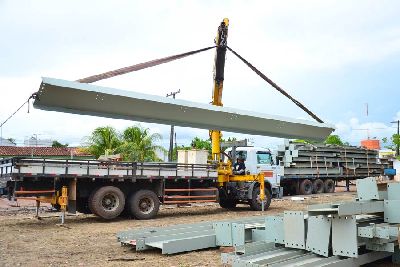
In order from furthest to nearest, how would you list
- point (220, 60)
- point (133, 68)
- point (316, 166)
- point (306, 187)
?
point (316, 166) → point (306, 187) → point (220, 60) → point (133, 68)

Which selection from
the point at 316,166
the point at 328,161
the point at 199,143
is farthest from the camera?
the point at 199,143

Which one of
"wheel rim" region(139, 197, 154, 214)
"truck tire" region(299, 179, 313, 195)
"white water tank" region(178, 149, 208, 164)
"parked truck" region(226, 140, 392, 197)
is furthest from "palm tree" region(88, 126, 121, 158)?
"wheel rim" region(139, 197, 154, 214)

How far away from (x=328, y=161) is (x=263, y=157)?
962cm

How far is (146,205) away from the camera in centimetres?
1280

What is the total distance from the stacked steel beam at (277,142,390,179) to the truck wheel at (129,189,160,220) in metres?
9.75

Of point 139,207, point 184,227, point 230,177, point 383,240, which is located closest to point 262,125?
point 184,227

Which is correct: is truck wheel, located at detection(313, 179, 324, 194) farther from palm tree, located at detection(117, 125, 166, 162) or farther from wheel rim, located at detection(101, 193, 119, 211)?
wheel rim, located at detection(101, 193, 119, 211)

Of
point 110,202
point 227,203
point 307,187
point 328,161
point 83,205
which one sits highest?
point 328,161

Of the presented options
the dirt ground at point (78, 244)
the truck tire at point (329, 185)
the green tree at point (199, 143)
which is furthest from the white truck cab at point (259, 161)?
the green tree at point (199, 143)

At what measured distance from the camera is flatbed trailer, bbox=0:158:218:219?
1076 centimetres

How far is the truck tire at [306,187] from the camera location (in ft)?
76.3

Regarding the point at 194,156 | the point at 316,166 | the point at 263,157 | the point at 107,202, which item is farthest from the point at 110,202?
the point at 316,166

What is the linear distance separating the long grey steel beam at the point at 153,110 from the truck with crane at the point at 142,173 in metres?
0.01

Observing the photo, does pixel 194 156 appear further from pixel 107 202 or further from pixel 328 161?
pixel 328 161
